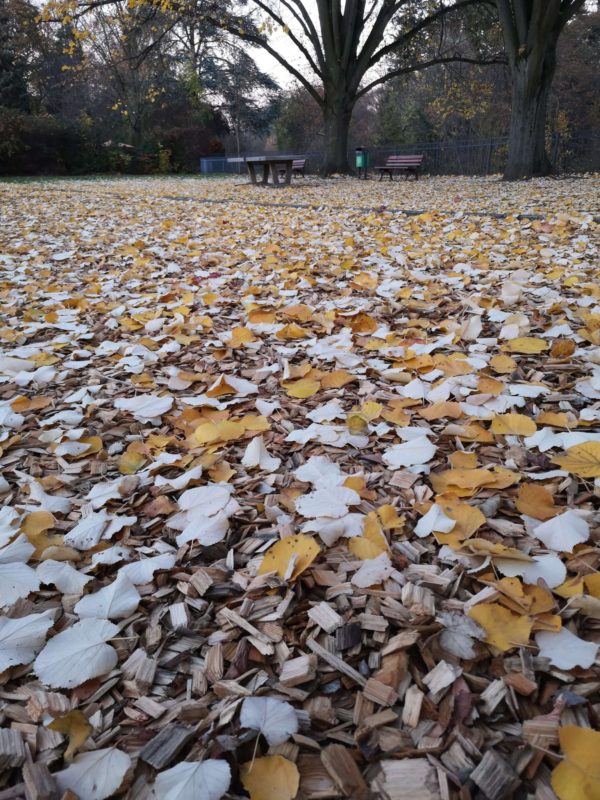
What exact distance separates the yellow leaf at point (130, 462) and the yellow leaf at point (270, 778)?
2.86ft

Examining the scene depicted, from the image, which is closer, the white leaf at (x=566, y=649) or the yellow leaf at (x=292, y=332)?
the white leaf at (x=566, y=649)

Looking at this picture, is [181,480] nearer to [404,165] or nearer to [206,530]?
[206,530]

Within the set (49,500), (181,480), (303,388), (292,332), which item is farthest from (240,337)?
(49,500)

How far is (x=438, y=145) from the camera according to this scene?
1984 cm

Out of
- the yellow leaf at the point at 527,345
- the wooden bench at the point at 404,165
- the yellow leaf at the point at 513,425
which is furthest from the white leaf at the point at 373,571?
the wooden bench at the point at 404,165

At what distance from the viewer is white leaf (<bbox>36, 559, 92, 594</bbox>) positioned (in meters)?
1.06

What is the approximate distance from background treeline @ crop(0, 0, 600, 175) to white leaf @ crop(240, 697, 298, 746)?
1311 cm

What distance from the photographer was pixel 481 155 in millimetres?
18375

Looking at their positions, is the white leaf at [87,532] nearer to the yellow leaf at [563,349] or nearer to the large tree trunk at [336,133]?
the yellow leaf at [563,349]

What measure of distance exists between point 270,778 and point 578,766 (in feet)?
1.30

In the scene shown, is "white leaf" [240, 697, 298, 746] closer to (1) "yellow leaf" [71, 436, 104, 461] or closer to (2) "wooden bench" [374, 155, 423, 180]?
(1) "yellow leaf" [71, 436, 104, 461]

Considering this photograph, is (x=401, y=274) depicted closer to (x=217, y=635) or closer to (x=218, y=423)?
(x=218, y=423)

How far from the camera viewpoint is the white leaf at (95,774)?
712 millimetres

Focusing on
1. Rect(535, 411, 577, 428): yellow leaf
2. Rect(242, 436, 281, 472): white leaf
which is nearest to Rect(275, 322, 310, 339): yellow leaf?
Rect(242, 436, 281, 472): white leaf
